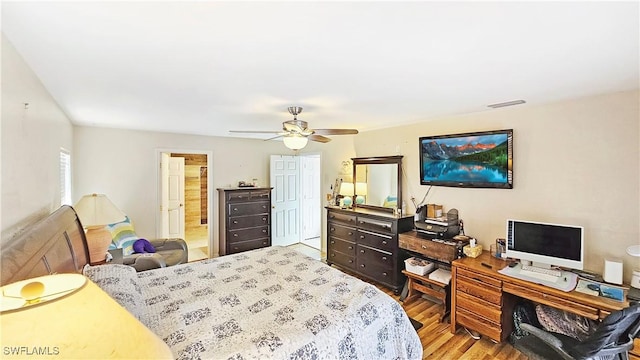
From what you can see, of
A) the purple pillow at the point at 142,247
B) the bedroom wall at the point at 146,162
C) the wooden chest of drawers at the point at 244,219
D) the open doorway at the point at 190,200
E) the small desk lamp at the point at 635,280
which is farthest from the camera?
the open doorway at the point at 190,200

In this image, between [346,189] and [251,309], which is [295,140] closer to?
[251,309]

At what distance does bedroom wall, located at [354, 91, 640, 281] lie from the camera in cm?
236

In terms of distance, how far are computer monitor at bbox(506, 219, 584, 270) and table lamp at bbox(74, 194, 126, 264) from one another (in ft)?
13.0

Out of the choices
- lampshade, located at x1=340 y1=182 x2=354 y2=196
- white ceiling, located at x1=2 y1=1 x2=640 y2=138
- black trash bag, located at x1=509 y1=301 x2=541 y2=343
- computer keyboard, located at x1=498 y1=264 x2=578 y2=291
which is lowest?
black trash bag, located at x1=509 y1=301 x2=541 y2=343

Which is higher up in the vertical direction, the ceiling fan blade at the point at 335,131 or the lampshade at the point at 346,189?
the ceiling fan blade at the point at 335,131

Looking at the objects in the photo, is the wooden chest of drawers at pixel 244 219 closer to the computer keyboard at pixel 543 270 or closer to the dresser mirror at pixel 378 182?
the dresser mirror at pixel 378 182

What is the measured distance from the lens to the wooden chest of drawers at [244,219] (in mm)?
4984

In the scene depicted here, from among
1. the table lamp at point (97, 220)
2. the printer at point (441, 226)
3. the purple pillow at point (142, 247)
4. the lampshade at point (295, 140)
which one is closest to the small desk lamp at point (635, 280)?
the printer at point (441, 226)

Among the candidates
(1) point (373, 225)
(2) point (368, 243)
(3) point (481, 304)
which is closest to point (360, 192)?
(1) point (373, 225)

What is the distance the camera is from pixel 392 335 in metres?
2.07

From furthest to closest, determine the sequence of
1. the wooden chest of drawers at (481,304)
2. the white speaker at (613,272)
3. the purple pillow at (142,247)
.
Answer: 1. the purple pillow at (142,247)
2. the wooden chest of drawers at (481,304)
3. the white speaker at (613,272)

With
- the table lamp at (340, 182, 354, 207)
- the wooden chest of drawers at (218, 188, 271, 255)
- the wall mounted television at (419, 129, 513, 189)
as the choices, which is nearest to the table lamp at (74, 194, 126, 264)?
the wooden chest of drawers at (218, 188, 271, 255)

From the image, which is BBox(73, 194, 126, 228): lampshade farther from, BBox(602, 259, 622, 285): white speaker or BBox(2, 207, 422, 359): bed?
BBox(602, 259, 622, 285): white speaker

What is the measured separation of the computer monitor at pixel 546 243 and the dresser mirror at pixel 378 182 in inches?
61.2
